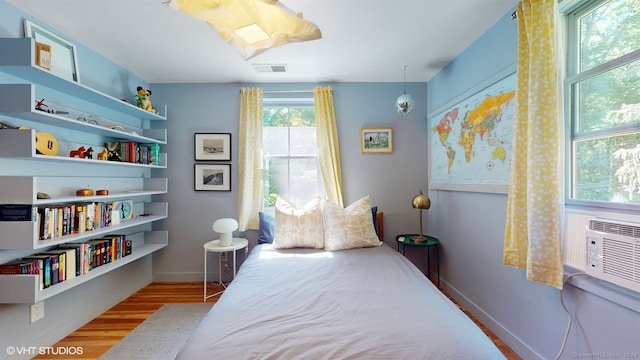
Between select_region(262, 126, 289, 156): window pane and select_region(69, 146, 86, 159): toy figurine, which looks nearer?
select_region(69, 146, 86, 159): toy figurine

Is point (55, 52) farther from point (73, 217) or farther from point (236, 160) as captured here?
point (236, 160)

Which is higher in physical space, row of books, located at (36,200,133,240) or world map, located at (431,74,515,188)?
world map, located at (431,74,515,188)

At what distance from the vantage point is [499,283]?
2098 millimetres

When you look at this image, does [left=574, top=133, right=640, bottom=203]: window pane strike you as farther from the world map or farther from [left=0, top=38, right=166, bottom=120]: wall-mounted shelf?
[left=0, top=38, right=166, bottom=120]: wall-mounted shelf

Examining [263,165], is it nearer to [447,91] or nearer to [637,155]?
[447,91]

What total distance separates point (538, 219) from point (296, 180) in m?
2.37

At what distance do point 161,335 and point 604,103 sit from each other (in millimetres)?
3245

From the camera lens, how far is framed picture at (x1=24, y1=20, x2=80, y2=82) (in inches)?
70.6

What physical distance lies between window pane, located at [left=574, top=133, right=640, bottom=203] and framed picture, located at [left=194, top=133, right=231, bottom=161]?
10.1 feet

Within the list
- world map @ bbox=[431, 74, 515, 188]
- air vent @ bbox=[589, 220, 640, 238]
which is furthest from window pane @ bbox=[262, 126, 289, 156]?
air vent @ bbox=[589, 220, 640, 238]

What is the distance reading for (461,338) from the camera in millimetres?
1170

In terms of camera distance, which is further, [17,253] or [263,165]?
[263,165]

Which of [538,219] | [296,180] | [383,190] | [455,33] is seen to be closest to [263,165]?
[296,180]

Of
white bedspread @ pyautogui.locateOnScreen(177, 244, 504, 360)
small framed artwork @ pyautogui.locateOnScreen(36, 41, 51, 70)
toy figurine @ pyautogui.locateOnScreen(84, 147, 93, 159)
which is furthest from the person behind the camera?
toy figurine @ pyautogui.locateOnScreen(84, 147, 93, 159)
